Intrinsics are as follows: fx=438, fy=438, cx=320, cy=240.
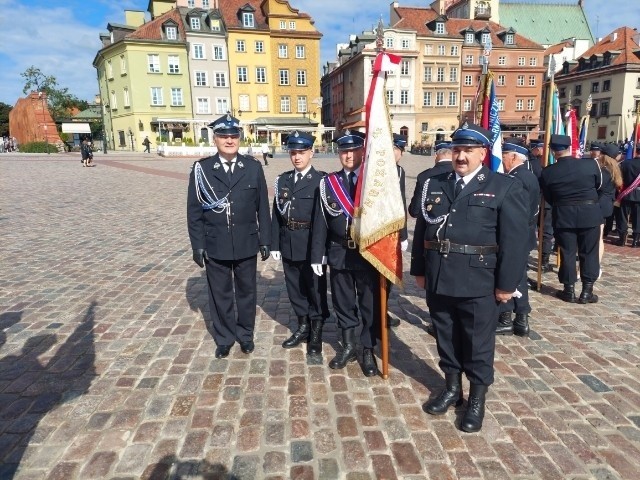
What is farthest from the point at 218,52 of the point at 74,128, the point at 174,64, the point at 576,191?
the point at 576,191

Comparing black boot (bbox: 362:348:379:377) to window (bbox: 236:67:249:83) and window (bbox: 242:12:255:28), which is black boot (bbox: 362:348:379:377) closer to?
window (bbox: 236:67:249:83)

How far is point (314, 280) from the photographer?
438 centimetres

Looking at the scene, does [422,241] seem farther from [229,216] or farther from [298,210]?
[229,216]

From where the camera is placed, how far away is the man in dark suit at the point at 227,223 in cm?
407

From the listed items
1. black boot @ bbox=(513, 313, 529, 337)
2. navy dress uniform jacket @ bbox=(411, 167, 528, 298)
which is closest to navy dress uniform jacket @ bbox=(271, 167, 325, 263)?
navy dress uniform jacket @ bbox=(411, 167, 528, 298)

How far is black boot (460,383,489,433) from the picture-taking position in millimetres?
3113

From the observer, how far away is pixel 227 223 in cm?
409

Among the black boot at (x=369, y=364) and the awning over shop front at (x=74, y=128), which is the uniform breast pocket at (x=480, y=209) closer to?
the black boot at (x=369, y=364)

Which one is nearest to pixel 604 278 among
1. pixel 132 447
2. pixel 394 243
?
pixel 394 243

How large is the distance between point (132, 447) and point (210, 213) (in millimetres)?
2036

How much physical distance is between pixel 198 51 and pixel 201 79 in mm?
2945

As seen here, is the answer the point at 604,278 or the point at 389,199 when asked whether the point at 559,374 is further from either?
the point at 604,278

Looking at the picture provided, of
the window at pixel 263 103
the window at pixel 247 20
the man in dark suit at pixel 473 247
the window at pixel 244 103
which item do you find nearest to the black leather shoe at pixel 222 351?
the man in dark suit at pixel 473 247

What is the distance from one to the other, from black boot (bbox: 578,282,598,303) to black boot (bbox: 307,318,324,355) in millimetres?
3524
